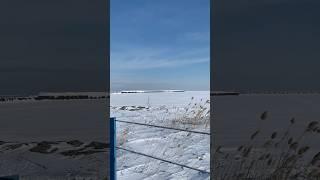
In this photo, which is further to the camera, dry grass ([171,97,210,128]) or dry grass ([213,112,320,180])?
dry grass ([171,97,210,128])

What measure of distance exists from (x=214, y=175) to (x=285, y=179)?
3.73ft

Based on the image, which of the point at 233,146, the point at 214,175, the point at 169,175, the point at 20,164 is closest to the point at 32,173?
the point at 20,164

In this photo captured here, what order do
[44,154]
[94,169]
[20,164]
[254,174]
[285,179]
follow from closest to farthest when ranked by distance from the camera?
[285,179] < [254,174] < [94,169] < [20,164] < [44,154]

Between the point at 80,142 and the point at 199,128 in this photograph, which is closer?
the point at 80,142

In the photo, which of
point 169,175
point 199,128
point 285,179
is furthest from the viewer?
point 199,128

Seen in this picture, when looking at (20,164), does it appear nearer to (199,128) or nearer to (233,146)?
(233,146)

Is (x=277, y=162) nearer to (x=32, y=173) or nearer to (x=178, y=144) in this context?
(x=178, y=144)

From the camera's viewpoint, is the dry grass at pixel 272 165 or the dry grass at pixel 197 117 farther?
the dry grass at pixel 197 117

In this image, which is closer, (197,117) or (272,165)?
(272,165)

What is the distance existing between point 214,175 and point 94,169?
2135 millimetres

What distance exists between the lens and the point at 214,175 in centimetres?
611

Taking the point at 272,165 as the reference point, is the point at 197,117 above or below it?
above

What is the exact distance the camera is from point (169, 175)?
250 inches

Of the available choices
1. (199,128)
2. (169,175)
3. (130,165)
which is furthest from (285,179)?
(199,128)
